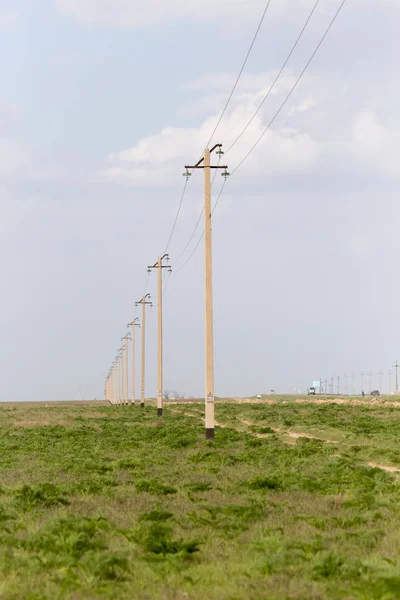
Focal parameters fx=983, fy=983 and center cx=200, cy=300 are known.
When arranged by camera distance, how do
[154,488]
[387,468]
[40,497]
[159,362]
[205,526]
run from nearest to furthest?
[205,526], [40,497], [154,488], [387,468], [159,362]

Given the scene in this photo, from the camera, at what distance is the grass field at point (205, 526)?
36.9 feet

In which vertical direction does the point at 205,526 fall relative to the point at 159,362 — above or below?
below

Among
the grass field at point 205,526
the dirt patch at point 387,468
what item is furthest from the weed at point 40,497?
the dirt patch at point 387,468

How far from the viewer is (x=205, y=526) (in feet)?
51.0

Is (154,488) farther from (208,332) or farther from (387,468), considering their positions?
(208,332)

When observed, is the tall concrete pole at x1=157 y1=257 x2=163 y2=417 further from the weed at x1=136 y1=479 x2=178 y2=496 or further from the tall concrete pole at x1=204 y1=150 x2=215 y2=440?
the weed at x1=136 y1=479 x2=178 y2=496

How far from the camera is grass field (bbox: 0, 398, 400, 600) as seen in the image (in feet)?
36.9

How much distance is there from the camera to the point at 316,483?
20.6 meters

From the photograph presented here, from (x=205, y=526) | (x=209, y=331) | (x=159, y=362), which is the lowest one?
(x=205, y=526)

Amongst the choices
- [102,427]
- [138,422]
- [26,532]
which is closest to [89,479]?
[26,532]

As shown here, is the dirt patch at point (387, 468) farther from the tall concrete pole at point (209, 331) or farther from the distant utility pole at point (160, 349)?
the distant utility pole at point (160, 349)

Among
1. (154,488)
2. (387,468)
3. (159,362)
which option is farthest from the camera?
(159,362)

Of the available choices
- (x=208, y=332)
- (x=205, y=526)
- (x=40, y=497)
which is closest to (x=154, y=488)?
(x=40, y=497)

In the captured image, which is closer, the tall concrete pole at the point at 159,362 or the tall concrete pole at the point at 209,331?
the tall concrete pole at the point at 209,331
